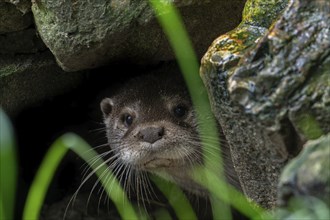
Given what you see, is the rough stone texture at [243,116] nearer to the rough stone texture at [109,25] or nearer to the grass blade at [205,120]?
the grass blade at [205,120]

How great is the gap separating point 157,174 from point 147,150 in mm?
475

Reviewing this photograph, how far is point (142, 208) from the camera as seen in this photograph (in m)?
4.50

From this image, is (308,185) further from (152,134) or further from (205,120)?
(205,120)

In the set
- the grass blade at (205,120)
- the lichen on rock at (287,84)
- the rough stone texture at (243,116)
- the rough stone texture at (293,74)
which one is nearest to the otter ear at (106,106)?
the grass blade at (205,120)

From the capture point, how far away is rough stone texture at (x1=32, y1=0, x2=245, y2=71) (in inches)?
123

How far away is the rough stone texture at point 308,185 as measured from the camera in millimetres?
1647

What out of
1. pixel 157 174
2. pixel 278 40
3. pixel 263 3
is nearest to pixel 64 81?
pixel 157 174

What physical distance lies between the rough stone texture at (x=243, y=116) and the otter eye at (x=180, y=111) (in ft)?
4.22

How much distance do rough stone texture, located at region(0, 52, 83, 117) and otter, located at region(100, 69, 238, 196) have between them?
Answer: 0.34 m

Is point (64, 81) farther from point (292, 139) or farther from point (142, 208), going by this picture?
point (292, 139)

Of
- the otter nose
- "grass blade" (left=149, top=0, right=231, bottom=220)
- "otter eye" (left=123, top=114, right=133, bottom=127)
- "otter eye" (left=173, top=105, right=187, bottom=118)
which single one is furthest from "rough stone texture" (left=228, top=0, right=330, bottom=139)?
"otter eye" (left=123, top=114, right=133, bottom=127)

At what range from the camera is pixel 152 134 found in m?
3.55

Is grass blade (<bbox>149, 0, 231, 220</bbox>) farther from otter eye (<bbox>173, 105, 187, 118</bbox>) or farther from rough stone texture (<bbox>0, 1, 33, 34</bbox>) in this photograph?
rough stone texture (<bbox>0, 1, 33, 34</bbox>)

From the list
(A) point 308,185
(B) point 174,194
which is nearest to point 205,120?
(B) point 174,194
